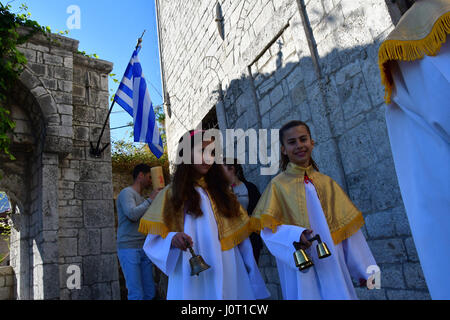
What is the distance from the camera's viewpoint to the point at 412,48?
134 centimetres

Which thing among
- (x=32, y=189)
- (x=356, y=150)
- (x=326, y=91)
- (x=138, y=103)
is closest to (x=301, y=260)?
(x=356, y=150)

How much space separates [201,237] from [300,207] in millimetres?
650

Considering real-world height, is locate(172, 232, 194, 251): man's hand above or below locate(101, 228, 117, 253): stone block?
below

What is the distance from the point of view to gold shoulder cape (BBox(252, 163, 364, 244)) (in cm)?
186

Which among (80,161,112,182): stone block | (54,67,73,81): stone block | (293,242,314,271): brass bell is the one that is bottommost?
(293,242,314,271): brass bell

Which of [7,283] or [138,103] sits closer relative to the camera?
[138,103]

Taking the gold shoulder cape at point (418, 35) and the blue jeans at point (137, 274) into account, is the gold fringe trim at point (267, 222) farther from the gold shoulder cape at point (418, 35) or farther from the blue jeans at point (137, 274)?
the blue jeans at point (137, 274)

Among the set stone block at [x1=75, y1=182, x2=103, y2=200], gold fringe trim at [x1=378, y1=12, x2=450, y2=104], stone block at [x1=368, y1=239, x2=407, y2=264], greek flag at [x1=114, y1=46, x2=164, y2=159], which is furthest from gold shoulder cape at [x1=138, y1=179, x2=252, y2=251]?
stone block at [x1=75, y1=182, x2=103, y2=200]

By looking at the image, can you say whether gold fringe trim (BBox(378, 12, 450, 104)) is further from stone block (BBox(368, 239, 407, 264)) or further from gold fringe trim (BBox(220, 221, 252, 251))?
stone block (BBox(368, 239, 407, 264))

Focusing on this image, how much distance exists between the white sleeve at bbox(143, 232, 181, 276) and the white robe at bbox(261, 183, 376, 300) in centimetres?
57

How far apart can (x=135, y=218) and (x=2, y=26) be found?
3.94 m

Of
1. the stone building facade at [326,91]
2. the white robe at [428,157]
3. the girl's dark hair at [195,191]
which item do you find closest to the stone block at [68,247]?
the stone building facade at [326,91]

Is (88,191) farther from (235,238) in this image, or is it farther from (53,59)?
(235,238)
